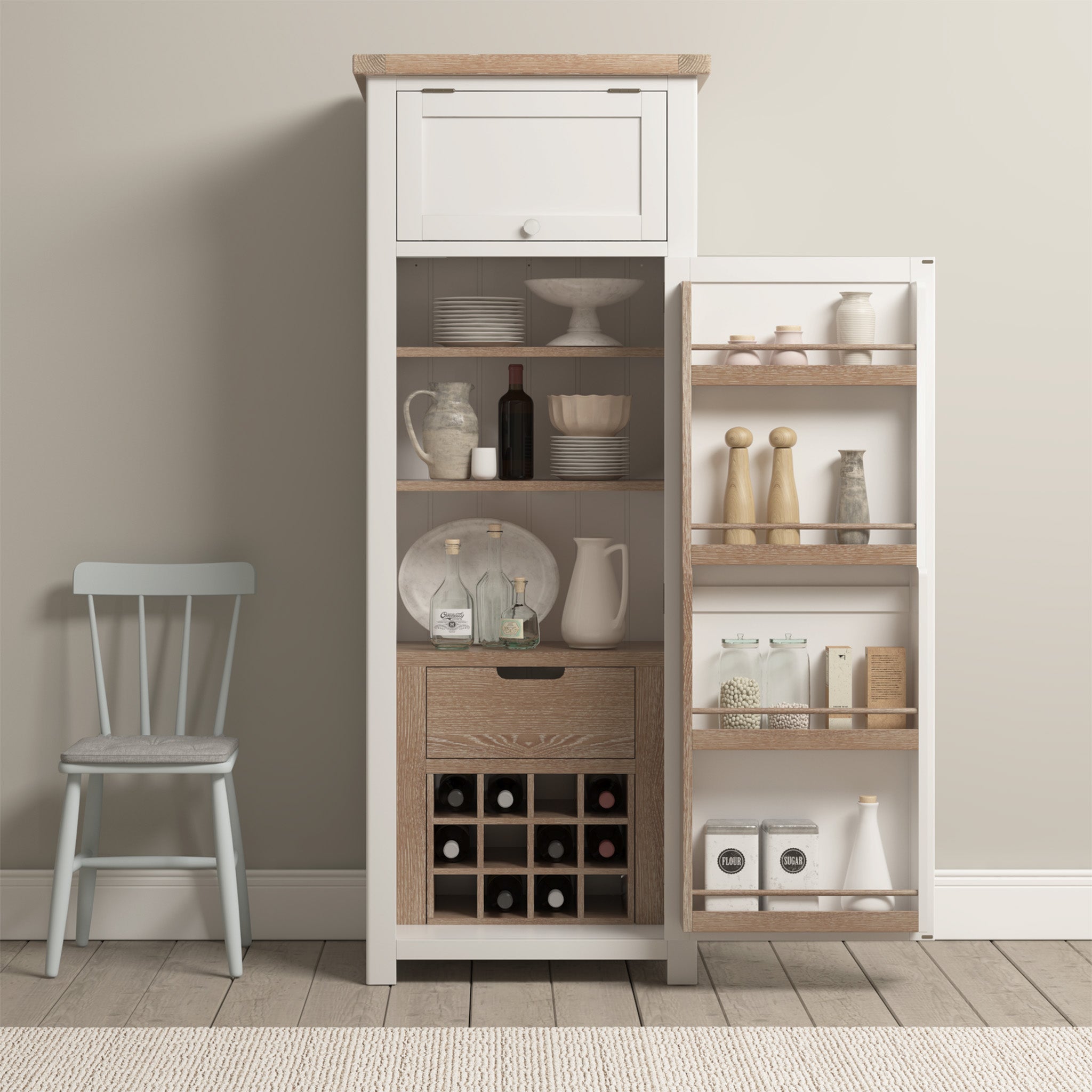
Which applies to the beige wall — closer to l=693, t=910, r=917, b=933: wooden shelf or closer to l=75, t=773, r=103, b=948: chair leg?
l=75, t=773, r=103, b=948: chair leg

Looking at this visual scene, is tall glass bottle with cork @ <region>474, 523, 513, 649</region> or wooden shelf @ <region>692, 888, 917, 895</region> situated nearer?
wooden shelf @ <region>692, 888, 917, 895</region>

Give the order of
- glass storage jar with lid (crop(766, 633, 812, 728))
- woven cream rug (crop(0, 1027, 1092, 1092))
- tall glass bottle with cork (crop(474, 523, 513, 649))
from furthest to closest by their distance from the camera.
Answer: tall glass bottle with cork (crop(474, 523, 513, 649)), glass storage jar with lid (crop(766, 633, 812, 728)), woven cream rug (crop(0, 1027, 1092, 1092))

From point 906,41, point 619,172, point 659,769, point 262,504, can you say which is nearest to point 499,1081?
point 659,769

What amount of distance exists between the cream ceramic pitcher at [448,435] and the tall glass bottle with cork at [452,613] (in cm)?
17

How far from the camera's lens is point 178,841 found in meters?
2.88

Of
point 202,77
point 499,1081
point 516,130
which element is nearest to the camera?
point 499,1081

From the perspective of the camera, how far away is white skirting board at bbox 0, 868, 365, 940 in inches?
112

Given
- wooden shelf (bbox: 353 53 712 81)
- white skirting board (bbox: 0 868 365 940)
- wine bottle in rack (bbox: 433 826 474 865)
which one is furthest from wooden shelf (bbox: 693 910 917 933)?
wooden shelf (bbox: 353 53 712 81)

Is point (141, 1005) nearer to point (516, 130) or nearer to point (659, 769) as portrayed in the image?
point (659, 769)

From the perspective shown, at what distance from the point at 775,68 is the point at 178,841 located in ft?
8.11

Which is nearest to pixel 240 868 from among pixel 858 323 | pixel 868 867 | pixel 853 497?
pixel 868 867

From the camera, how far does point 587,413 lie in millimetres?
2621

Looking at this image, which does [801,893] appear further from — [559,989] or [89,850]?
[89,850]

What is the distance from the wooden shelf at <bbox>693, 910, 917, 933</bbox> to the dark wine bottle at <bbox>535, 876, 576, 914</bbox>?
346 millimetres
